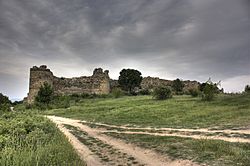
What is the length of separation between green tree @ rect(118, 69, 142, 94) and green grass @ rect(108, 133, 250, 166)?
42.5 meters

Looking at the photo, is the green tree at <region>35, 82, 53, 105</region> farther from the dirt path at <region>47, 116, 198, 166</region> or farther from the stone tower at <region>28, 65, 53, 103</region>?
the dirt path at <region>47, 116, 198, 166</region>

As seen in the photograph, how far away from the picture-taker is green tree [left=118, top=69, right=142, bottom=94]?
5666 cm

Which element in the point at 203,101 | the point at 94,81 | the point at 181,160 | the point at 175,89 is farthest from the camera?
the point at 94,81

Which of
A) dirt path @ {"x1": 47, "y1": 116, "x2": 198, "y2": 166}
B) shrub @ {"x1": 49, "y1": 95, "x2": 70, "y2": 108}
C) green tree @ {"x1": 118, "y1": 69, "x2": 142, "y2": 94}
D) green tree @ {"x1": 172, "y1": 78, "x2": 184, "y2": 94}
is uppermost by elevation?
green tree @ {"x1": 118, "y1": 69, "x2": 142, "y2": 94}

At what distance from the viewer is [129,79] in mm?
56625

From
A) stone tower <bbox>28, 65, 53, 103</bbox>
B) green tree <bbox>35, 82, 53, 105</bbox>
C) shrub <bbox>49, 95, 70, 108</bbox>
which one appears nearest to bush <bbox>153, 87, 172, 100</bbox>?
shrub <bbox>49, 95, 70, 108</bbox>

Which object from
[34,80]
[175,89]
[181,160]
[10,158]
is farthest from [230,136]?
[34,80]

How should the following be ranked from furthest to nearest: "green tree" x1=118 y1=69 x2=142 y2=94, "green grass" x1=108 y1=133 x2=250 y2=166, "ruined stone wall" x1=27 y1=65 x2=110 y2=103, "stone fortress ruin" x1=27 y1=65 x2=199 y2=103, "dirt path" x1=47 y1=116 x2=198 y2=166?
"ruined stone wall" x1=27 y1=65 x2=110 y2=103
"green tree" x1=118 y1=69 x2=142 y2=94
"stone fortress ruin" x1=27 y1=65 x2=199 y2=103
"dirt path" x1=47 y1=116 x2=198 y2=166
"green grass" x1=108 y1=133 x2=250 y2=166

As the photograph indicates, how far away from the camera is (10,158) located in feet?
24.3

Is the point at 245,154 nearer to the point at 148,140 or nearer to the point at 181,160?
the point at 181,160

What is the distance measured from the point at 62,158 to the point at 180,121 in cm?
1443

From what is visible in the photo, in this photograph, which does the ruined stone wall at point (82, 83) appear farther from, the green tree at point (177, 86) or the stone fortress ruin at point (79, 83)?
the green tree at point (177, 86)

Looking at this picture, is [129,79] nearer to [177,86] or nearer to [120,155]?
[177,86]

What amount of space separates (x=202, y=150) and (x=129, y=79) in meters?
45.9
